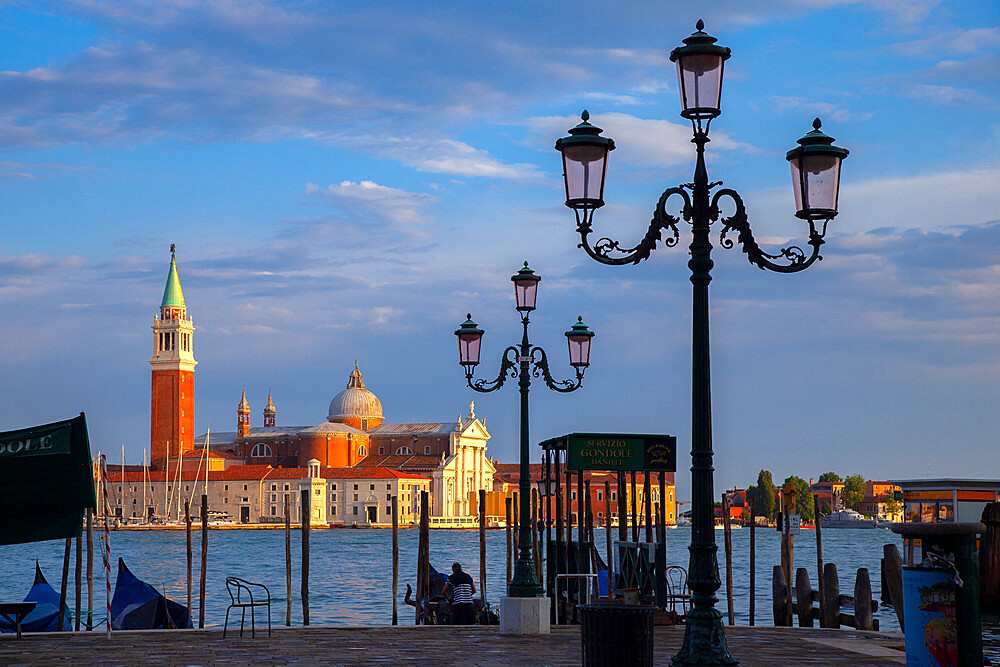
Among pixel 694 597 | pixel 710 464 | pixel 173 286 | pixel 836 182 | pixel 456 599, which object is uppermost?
pixel 173 286

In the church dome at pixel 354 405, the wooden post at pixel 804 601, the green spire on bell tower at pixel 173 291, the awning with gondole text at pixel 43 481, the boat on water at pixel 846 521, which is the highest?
the green spire on bell tower at pixel 173 291

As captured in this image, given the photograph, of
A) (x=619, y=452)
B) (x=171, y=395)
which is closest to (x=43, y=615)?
(x=619, y=452)

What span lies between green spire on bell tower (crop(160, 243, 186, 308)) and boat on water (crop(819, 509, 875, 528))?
74767 millimetres

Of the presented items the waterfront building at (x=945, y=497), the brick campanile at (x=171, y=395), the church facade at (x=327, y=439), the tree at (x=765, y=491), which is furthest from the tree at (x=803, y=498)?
the waterfront building at (x=945, y=497)

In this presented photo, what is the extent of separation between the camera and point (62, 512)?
11.4 metres

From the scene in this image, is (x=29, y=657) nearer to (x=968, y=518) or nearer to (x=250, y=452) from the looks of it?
(x=968, y=518)

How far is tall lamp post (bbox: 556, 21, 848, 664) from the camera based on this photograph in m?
7.27

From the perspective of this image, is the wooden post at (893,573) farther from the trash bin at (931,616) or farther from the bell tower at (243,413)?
the bell tower at (243,413)

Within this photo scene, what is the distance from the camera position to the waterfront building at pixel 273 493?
11088 cm

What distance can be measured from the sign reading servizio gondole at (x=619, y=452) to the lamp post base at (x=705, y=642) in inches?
306

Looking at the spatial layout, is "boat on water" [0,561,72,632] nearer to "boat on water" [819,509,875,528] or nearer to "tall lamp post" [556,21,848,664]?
"tall lamp post" [556,21,848,664]

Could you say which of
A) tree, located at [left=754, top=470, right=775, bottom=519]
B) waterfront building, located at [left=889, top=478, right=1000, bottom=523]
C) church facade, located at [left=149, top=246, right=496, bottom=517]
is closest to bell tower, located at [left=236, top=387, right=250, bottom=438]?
church facade, located at [left=149, top=246, right=496, bottom=517]

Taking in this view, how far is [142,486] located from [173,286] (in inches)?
739

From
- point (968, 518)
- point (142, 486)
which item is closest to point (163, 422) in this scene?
point (142, 486)
